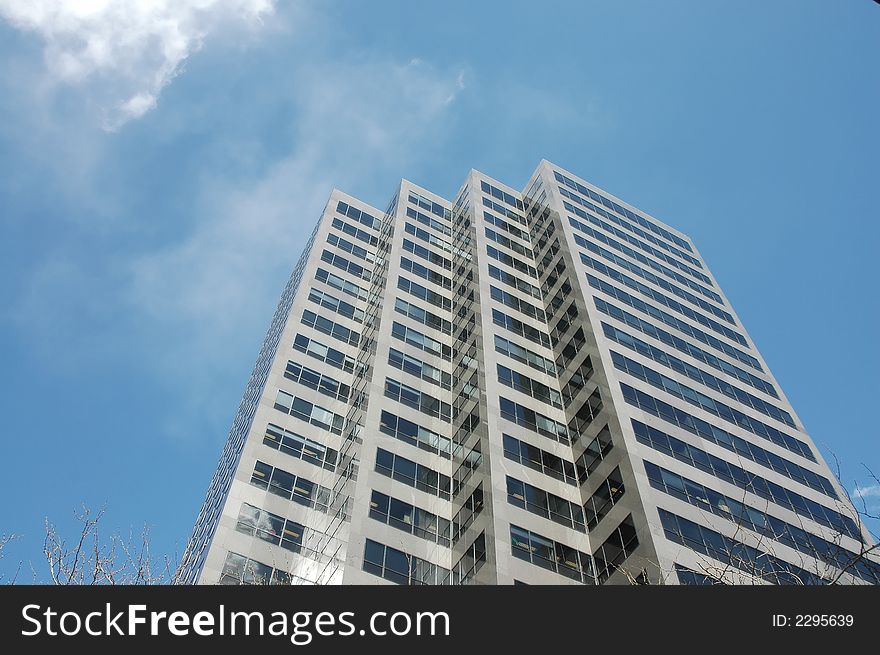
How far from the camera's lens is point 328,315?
6316 cm

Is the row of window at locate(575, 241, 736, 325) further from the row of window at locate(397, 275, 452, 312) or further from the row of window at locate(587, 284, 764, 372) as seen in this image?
the row of window at locate(397, 275, 452, 312)

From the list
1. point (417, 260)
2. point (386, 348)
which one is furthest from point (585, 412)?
point (417, 260)

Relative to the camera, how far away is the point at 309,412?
53188mm

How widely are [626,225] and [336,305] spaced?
1328 inches

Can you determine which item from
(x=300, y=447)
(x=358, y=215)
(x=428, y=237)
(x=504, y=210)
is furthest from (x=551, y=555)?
(x=358, y=215)

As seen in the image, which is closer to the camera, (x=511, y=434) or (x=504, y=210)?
(x=511, y=434)

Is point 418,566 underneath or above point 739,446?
underneath

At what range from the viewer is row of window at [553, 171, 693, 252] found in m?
84.5

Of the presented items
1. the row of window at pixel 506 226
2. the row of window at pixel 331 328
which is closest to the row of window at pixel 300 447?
the row of window at pixel 331 328

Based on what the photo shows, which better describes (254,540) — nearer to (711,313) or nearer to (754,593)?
(754,593)

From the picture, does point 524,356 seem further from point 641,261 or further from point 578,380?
point 641,261

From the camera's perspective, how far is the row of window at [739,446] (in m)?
50.8

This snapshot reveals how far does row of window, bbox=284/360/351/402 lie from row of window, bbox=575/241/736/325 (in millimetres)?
25320

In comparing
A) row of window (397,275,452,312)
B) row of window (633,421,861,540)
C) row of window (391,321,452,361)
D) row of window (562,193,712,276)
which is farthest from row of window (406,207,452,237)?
row of window (633,421,861,540)
